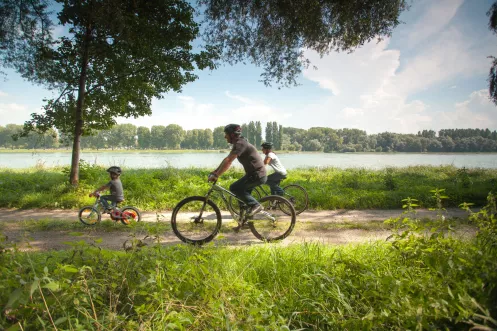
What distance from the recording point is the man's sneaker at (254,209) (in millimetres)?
5382

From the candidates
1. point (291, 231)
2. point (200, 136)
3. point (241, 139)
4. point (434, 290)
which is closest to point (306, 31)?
point (241, 139)

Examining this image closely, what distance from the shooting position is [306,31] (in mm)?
9398

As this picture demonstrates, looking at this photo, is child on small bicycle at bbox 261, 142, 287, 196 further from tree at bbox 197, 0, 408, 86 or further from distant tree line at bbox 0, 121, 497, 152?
distant tree line at bbox 0, 121, 497, 152

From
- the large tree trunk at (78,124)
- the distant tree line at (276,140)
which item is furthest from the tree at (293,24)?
the distant tree line at (276,140)

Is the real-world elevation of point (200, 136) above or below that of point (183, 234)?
above

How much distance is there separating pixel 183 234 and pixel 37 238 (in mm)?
3203

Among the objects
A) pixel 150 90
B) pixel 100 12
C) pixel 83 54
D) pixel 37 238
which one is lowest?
pixel 37 238

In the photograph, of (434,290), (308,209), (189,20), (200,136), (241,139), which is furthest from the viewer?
(200,136)

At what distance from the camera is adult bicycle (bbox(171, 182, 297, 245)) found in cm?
525

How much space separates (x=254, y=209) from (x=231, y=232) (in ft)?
3.25

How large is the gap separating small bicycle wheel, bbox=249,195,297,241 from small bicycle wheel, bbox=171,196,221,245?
86 centimetres

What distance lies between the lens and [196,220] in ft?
17.8

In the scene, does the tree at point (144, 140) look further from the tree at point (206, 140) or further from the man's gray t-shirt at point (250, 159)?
the man's gray t-shirt at point (250, 159)

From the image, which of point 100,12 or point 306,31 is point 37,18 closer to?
point 100,12
